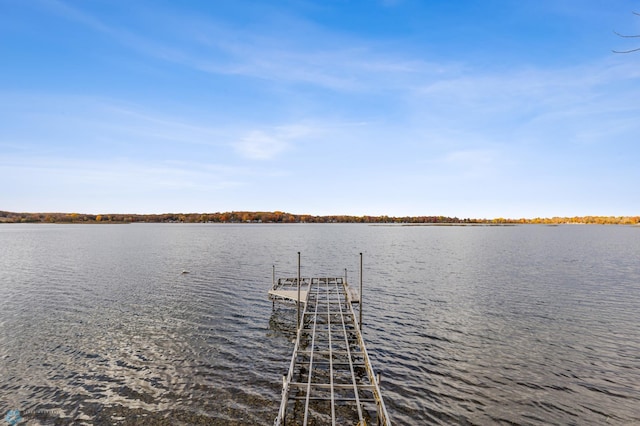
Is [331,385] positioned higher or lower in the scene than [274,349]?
higher

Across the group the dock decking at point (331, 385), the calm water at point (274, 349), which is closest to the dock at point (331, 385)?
the dock decking at point (331, 385)

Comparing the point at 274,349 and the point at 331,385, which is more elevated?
the point at 331,385

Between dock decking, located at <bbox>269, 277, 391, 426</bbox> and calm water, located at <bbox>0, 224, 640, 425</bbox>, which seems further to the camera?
calm water, located at <bbox>0, 224, 640, 425</bbox>

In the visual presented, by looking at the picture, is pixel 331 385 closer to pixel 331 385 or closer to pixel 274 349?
pixel 331 385

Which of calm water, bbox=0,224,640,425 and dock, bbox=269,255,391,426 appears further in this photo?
calm water, bbox=0,224,640,425

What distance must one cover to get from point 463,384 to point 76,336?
2654cm

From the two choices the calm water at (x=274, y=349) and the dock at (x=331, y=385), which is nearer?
the dock at (x=331, y=385)

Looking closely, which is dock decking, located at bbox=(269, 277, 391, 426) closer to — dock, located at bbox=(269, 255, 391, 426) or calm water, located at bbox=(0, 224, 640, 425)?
dock, located at bbox=(269, 255, 391, 426)

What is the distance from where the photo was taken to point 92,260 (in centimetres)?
6269

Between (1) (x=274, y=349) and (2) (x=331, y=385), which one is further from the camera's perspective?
(1) (x=274, y=349)

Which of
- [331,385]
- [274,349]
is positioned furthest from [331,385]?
[274,349]

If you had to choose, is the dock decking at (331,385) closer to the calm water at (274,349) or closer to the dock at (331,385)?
the dock at (331,385)

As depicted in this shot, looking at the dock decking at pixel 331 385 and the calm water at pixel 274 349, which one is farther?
the calm water at pixel 274 349

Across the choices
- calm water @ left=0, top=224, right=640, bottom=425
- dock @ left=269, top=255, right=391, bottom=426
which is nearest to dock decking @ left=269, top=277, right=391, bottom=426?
dock @ left=269, top=255, right=391, bottom=426
